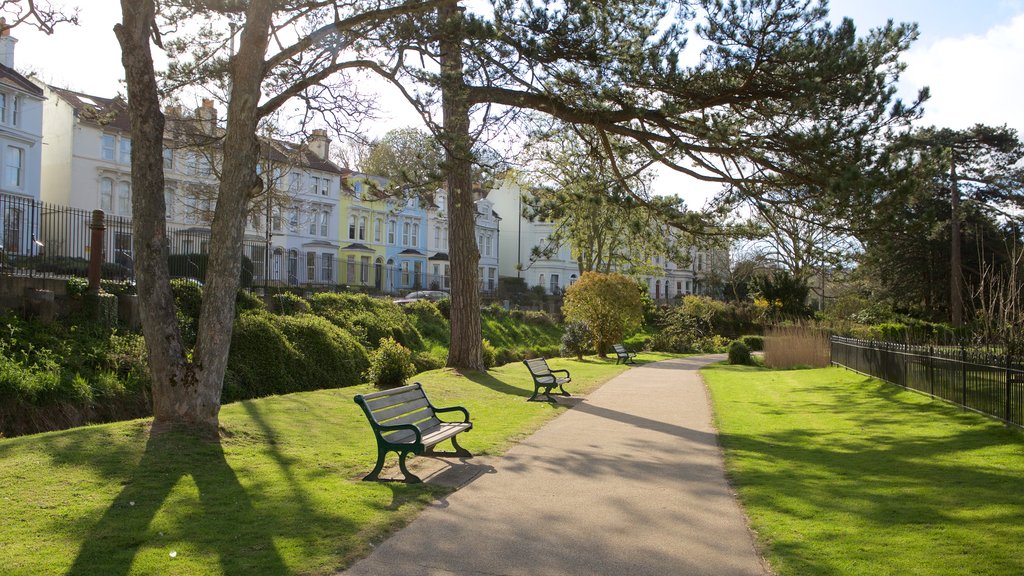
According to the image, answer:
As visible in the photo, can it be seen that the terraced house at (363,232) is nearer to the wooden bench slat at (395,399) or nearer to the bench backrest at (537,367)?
the bench backrest at (537,367)

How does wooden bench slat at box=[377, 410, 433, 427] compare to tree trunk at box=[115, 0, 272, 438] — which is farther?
tree trunk at box=[115, 0, 272, 438]

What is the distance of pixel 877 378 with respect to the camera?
785 inches

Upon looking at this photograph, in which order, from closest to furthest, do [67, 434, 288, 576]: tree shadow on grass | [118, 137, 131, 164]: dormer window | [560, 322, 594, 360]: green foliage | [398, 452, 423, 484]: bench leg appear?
[67, 434, 288, 576]: tree shadow on grass, [398, 452, 423, 484]: bench leg, [560, 322, 594, 360]: green foliage, [118, 137, 131, 164]: dormer window

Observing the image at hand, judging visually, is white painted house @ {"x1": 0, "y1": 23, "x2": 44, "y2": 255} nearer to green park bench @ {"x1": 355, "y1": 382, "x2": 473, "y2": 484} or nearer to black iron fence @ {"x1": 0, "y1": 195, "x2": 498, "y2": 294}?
black iron fence @ {"x1": 0, "y1": 195, "x2": 498, "y2": 294}

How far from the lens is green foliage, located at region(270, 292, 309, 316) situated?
2045 cm

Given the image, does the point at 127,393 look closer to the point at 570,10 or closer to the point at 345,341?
the point at 345,341

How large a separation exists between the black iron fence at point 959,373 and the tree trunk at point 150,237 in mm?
11124

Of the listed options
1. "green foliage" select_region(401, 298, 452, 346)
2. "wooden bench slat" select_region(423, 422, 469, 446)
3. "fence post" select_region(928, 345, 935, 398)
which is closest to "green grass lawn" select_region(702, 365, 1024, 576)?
"fence post" select_region(928, 345, 935, 398)

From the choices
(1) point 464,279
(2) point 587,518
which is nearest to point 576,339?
(1) point 464,279

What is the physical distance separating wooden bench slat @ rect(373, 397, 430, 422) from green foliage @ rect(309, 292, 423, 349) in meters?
12.2

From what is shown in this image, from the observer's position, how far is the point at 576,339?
32.8 metres

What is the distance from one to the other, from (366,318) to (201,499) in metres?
16.6

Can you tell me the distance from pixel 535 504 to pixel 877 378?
1543 centimetres

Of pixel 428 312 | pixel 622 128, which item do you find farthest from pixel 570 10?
pixel 428 312
